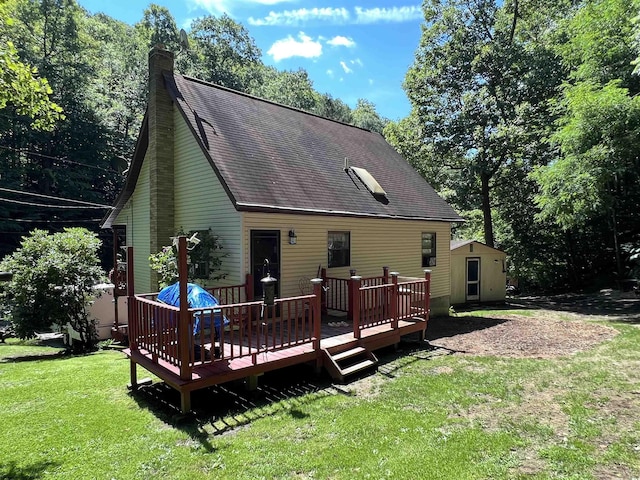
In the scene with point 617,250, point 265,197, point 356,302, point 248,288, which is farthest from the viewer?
point 617,250

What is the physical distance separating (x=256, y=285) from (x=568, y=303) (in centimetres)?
1651

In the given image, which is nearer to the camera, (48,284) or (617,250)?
(48,284)

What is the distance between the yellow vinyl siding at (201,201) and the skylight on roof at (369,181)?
512cm

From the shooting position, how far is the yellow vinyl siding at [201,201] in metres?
8.70

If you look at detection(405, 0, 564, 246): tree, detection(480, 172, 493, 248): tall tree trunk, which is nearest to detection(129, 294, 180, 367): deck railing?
detection(405, 0, 564, 246): tree

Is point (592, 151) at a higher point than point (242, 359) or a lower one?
higher

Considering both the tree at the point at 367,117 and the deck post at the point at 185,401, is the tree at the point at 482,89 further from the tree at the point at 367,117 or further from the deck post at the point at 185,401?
the tree at the point at 367,117

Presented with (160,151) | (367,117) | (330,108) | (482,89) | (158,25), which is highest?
(158,25)

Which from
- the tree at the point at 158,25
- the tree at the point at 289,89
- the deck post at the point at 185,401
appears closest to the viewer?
the deck post at the point at 185,401

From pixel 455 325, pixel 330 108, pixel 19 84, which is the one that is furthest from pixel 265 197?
pixel 330 108

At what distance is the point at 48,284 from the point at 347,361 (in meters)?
9.21

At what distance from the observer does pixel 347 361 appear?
729 centimetres

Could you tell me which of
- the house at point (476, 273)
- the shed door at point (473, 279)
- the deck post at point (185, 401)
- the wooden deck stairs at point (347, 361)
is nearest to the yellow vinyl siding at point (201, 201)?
the wooden deck stairs at point (347, 361)

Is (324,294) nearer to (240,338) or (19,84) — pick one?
(240,338)
